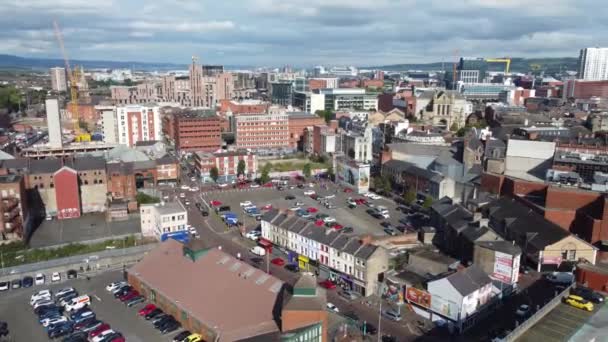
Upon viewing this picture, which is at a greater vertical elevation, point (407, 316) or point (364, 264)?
point (364, 264)

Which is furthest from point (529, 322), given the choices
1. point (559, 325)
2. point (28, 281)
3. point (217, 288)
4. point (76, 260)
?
point (28, 281)

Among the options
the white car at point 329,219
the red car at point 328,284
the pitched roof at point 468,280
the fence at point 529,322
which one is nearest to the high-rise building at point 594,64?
the white car at point 329,219

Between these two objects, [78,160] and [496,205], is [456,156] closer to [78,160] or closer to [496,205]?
[496,205]

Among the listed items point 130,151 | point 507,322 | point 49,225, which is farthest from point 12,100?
point 507,322

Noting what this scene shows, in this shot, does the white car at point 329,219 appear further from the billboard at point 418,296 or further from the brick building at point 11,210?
the brick building at point 11,210

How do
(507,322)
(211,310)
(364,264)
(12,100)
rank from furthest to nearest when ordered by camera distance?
1. (12,100)
2. (364,264)
3. (507,322)
4. (211,310)

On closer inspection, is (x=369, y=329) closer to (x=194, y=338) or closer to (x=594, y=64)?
(x=194, y=338)

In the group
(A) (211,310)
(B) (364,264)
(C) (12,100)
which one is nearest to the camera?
(A) (211,310)
